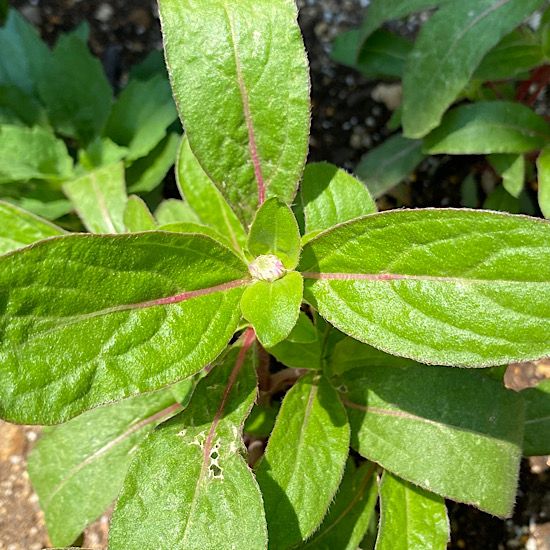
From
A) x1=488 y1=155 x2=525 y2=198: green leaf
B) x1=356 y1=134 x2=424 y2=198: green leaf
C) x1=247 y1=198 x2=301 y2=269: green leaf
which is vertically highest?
x1=247 y1=198 x2=301 y2=269: green leaf

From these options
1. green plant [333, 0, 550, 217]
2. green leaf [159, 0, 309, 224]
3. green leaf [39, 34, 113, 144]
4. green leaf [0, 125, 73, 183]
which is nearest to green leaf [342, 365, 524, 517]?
green leaf [159, 0, 309, 224]

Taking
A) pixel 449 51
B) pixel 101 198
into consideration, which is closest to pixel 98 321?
pixel 101 198

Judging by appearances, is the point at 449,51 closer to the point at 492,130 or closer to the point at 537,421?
the point at 492,130

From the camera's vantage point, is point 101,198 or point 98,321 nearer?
point 98,321

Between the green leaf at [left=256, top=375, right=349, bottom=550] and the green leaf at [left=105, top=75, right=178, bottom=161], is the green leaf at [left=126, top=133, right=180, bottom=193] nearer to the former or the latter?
the green leaf at [left=105, top=75, right=178, bottom=161]

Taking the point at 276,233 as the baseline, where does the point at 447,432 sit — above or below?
below

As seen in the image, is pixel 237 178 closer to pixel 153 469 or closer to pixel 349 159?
pixel 153 469

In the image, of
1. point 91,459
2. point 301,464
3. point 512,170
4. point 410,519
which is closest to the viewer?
point 301,464
